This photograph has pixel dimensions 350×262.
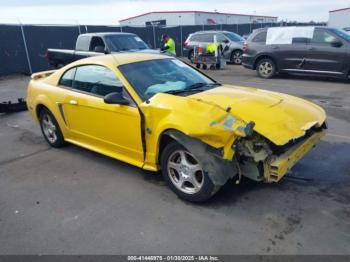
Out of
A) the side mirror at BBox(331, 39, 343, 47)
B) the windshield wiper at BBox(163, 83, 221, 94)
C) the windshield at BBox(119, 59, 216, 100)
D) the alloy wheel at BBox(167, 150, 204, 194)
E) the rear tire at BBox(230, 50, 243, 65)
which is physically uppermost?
the windshield at BBox(119, 59, 216, 100)

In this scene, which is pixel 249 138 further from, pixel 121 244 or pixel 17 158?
pixel 17 158

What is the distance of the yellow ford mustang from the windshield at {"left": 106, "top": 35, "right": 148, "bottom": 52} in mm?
6880

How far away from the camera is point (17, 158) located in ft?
17.5

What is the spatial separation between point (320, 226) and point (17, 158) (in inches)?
178

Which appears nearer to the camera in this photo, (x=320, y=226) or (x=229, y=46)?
(x=320, y=226)

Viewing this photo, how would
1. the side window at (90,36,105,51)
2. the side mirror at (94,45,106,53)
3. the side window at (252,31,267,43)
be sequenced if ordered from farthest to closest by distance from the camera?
the side window at (252,31,267,43) → the side window at (90,36,105,51) → the side mirror at (94,45,106,53)

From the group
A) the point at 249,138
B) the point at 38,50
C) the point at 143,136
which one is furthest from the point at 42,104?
the point at 38,50

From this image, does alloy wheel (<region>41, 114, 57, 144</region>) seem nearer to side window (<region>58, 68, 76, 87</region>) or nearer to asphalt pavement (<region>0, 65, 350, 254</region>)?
asphalt pavement (<region>0, 65, 350, 254</region>)

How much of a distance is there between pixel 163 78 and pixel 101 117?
97 centimetres

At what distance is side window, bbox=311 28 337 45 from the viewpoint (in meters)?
10.6

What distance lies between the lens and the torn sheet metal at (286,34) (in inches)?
440

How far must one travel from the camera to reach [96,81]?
458cm

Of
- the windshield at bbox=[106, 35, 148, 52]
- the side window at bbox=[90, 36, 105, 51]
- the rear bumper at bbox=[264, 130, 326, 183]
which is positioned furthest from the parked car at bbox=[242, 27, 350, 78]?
the rear bumper at bbox=[264, 130, 326, 183]

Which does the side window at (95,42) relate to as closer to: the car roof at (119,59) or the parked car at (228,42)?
the parked car at (228,42)
